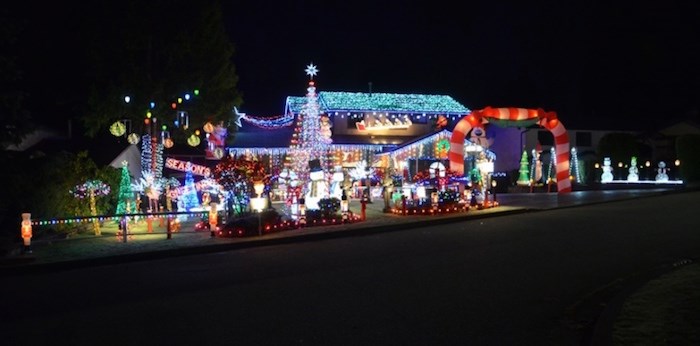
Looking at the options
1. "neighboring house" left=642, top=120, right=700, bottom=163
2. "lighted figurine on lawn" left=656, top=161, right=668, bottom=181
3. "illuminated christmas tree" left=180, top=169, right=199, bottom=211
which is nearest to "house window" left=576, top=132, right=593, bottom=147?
"neighboring house" left=642, top=120, right=700, bottom=163

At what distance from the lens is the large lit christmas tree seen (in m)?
23.4

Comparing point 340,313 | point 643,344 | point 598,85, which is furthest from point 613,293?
point 598,85

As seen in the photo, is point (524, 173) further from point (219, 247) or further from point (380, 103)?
point (219, 247)

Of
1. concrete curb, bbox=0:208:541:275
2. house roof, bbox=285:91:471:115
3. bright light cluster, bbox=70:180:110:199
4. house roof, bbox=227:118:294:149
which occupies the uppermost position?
house roof, bbox=285:91:471:115

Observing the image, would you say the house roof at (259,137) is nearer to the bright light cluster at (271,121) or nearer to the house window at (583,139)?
the bright light cluster at (271,121)

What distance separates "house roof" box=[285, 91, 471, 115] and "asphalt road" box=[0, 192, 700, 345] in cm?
2226

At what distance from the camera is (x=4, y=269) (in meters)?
12.5

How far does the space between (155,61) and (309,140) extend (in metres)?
9.81

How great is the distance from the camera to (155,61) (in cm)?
2892

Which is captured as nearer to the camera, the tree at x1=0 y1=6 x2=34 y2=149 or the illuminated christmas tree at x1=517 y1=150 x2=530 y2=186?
Answer: the tree at x1=0 y1=6 x2=34 y2=149

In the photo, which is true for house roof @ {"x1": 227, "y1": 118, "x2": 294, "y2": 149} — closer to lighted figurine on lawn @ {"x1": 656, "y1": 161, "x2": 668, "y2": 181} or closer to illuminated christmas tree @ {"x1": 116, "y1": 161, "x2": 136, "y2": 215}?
illuminated christmas tree @ {"x1": 116, "y1": 161, "x2": 136, "y2": 215}

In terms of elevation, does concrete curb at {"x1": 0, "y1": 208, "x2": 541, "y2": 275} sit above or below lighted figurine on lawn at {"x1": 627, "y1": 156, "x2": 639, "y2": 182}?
below

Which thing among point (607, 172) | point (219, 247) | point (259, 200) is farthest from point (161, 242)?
point (607, 172)

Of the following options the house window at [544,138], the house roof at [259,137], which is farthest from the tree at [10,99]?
the house window at [544,138]
